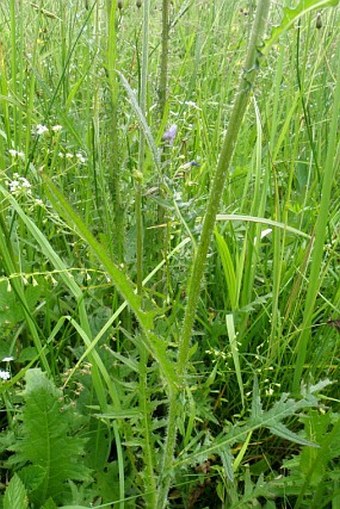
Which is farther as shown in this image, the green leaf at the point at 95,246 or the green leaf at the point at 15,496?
the green leaf at the point at 15,496

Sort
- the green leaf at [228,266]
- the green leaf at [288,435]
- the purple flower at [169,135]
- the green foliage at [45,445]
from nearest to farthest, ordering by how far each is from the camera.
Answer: the green leaf at [288,435] < the green foliage at [45,445] < the green leaf at [228,266] < the purple flower at [169,135]

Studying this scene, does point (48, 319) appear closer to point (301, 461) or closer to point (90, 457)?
point (90, 457)

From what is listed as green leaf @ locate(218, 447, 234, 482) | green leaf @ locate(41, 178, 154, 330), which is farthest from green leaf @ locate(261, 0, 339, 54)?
green leaf @ locate(218, 447, 234, 482)

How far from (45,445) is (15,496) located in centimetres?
12

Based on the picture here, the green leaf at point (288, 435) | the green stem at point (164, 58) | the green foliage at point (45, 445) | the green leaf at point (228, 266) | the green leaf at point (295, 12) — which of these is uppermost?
the green leaf at point (295, 12)

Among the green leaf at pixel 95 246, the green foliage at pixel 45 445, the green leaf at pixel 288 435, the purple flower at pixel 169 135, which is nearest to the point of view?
the green leaf at pixel 95 246

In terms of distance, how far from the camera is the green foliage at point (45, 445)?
0.84 m

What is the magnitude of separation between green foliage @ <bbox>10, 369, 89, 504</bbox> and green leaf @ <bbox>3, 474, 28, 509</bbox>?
3.2 inches

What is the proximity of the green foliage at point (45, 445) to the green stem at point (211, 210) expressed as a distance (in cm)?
14

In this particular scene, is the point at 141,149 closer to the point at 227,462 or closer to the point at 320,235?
the point at 320,235

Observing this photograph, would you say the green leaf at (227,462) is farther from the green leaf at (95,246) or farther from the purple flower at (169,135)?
the purple flower at (169,135)

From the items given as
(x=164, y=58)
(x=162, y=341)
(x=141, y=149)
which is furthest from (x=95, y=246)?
(x=164, y=58)

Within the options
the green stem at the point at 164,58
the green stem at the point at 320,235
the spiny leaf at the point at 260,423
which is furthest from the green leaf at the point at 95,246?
the green stem at the point at 164,58

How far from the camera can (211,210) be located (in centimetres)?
65
